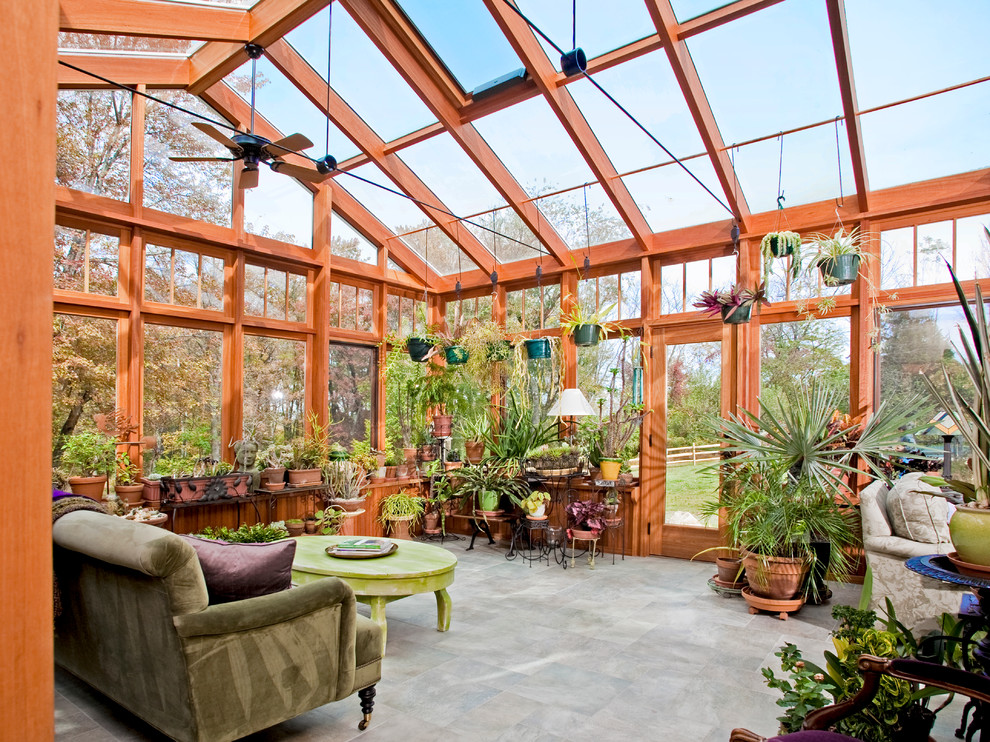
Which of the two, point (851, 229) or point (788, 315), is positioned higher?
point (851, 229)

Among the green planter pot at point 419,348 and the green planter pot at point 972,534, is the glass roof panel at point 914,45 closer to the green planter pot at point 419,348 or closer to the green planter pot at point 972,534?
the green planter pot at point 972,534

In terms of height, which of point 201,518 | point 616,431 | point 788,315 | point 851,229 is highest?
point 851,229

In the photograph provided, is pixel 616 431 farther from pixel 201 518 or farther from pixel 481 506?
pixel 201 518

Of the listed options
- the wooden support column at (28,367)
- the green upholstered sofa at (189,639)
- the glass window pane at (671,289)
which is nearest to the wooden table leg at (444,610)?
the green upholstered sofa at (189,639)

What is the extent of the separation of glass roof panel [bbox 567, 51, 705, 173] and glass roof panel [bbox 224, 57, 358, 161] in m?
2.34

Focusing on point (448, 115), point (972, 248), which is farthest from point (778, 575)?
point (448, 115)

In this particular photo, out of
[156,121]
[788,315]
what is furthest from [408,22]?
[788,315]

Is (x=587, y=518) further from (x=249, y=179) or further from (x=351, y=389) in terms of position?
(x=249, y=179)

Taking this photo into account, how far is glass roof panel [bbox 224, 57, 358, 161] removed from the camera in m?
5.50

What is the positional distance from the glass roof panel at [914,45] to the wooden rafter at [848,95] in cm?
11

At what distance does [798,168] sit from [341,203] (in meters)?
4.52

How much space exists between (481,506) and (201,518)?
2680 millimetres

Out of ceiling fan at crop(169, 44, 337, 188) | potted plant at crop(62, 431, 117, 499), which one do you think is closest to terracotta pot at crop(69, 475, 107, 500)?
potted plant at crop(62, 431, 117, 499)

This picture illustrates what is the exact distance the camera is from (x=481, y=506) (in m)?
6.55
